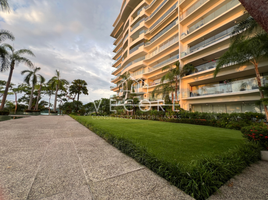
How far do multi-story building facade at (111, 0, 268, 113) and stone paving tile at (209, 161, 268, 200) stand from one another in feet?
41.7

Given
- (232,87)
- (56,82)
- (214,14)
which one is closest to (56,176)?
(232,87)

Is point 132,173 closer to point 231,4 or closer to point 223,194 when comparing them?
point 223,194

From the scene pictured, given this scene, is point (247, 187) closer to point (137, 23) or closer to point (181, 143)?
point (181, 143)

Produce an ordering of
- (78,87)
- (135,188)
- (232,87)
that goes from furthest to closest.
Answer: (78,87), (232,87), (135,188)

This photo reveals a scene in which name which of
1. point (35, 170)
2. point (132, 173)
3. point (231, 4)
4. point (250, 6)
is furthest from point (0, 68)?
point (231, 4)

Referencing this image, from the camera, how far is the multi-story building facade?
41.4 ft

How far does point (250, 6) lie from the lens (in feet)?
4.43

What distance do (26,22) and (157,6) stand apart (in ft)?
75.4

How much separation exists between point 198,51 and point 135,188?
1782 centimetres

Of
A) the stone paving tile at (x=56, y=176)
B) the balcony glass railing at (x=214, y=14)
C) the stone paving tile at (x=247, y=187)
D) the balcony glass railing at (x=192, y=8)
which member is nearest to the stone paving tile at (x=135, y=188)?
the stone paving tile at (x=56, y=176)

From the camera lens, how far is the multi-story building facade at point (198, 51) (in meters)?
12.6

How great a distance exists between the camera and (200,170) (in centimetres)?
184

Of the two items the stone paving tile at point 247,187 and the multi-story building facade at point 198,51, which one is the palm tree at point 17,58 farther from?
the stone paving tile at point 247,187

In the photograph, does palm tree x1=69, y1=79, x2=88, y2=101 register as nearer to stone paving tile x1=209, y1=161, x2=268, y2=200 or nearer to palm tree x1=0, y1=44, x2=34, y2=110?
palm tree x1=0, y1=44, x2=34, y2=110
